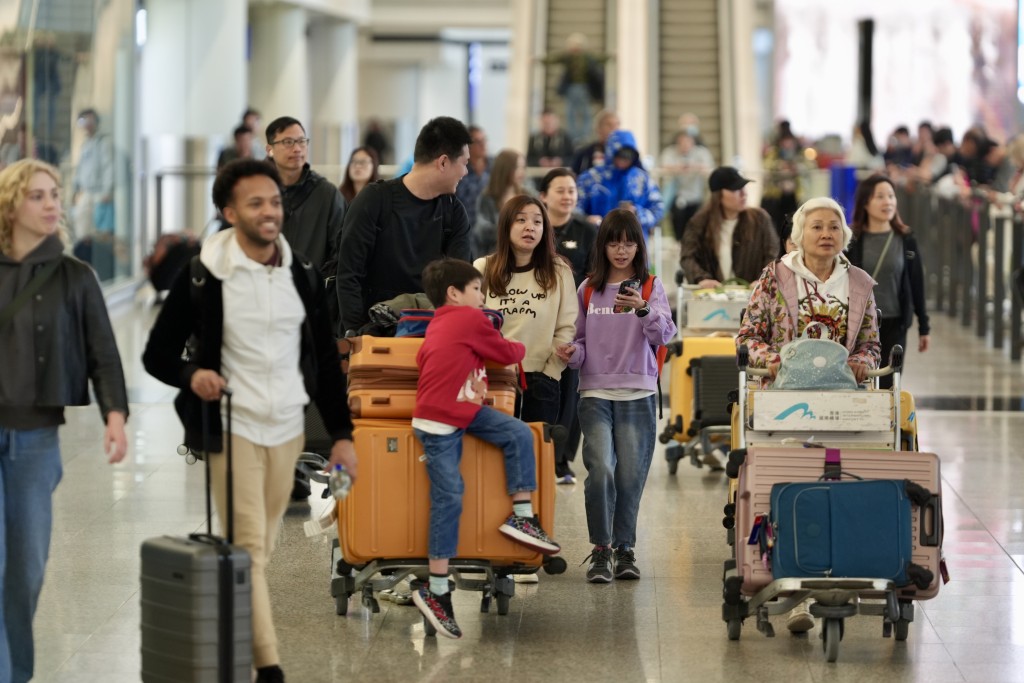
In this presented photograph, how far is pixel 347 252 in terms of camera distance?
6996 mm

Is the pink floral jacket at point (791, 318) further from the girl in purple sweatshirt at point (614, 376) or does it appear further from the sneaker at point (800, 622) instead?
the sneaker at point (800, 622)

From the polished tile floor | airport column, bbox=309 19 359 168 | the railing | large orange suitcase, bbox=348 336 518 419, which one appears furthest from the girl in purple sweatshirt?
airport column, bbox=309 19 359 168

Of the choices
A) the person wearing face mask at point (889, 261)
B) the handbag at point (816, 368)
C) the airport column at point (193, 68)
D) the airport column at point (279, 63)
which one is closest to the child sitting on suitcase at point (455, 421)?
the handbag at point (816, 368)

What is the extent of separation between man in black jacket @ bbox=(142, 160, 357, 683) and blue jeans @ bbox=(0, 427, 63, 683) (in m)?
0.42

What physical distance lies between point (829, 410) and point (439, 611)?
1.60 m

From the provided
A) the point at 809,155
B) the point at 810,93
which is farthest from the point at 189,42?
the point at 810,93

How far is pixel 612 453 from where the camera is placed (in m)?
7.10

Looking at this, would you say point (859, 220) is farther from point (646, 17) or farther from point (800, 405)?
point (646, 17)

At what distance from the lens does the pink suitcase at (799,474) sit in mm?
5968

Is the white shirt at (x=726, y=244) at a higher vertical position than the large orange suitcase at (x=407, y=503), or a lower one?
higher

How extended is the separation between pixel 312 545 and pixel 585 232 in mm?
2314

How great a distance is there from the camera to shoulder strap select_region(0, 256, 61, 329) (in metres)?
5.09

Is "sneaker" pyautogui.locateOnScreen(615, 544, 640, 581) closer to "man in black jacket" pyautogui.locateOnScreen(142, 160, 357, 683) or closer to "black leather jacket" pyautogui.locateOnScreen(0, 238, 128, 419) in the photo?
"man in black jacket" pyautogui.locateOnScreen(142, 160, 357, 683)

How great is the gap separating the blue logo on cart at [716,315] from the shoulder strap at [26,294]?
5082mm
